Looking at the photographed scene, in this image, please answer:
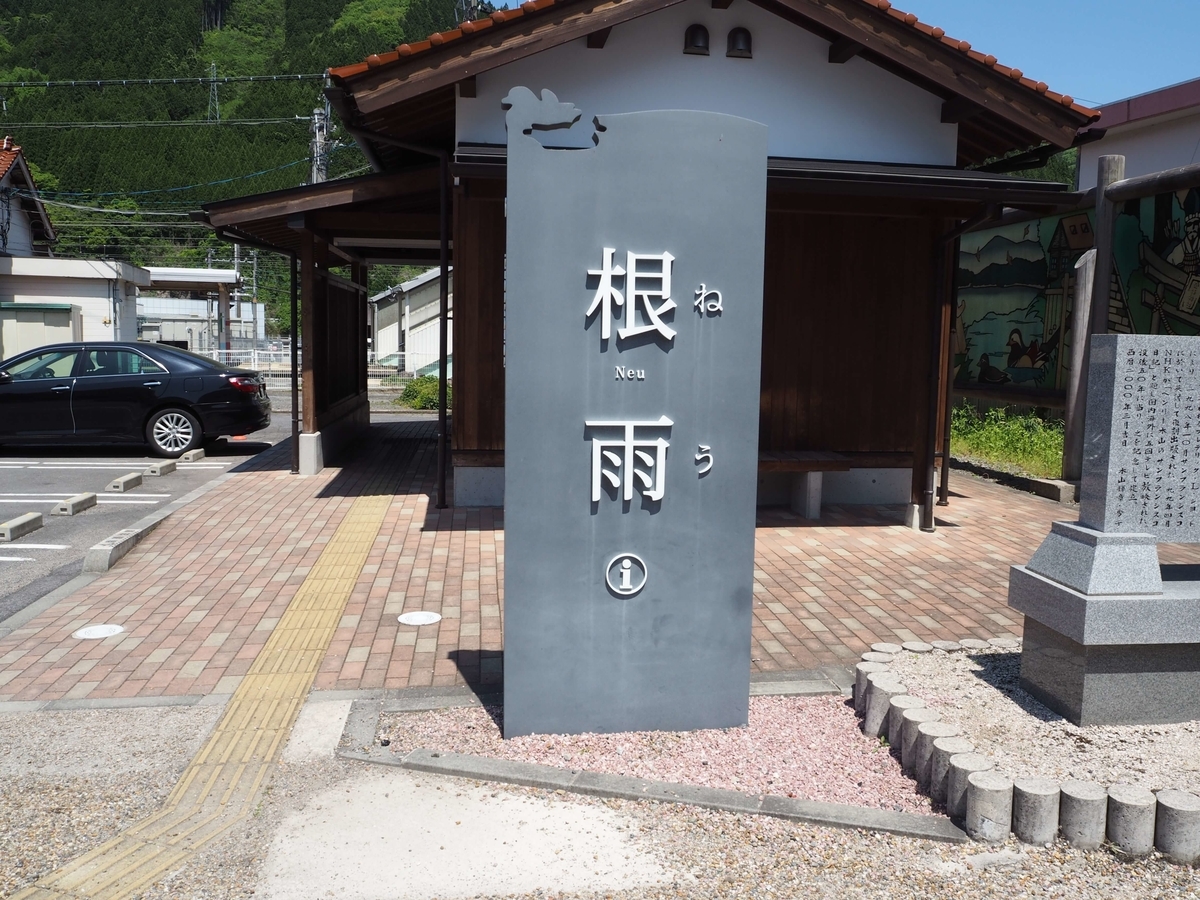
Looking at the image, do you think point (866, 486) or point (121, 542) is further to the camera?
point (866, 486)

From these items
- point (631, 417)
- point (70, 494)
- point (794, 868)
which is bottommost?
point (794, 868)

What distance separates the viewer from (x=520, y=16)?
8383 millimetres

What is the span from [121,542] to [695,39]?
6729 mm

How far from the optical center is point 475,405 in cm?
985

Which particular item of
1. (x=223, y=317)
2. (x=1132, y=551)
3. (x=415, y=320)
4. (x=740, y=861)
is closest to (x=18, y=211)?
(x=223, y=317)

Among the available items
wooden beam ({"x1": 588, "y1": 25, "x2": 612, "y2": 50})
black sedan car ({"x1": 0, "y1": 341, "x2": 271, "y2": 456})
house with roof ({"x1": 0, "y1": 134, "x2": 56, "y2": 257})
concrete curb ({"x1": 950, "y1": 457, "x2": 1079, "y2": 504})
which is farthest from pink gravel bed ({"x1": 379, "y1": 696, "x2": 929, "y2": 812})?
house with roof ({"x1": 0, "y1": 134, "x2": 56, "y2": 257})

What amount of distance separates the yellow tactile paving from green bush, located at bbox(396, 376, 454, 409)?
629 inches

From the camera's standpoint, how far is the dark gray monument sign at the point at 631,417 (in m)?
4.52

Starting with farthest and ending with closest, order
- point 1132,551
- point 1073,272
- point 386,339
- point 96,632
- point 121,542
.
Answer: point 386,339
point 1073,272
point 121,542
point 96,632
point 1132,551

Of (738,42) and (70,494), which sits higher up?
(738,42)

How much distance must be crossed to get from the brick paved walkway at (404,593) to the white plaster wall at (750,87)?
12.1 feet

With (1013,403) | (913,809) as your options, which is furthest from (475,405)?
(1013,403)

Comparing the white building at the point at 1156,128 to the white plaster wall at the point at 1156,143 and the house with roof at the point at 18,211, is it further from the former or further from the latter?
the house with roof at the point at 18,211

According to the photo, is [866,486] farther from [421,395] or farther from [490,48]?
[421,395]
